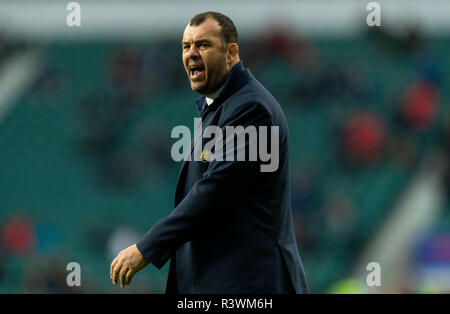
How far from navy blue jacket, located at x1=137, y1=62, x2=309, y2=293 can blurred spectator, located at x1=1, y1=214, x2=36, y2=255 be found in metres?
6.45

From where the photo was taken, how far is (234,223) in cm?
272

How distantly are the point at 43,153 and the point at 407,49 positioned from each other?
5.25m

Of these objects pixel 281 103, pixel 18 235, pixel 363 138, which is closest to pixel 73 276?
pixel 18 235

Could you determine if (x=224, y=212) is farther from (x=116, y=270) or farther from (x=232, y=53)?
(x=232, y=53)

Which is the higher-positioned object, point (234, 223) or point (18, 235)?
point (234, 223)

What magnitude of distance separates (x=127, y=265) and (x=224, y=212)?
1.24 feet

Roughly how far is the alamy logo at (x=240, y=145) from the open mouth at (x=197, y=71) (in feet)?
0.64

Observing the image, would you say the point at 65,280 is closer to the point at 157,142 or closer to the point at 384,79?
the point at 157,142

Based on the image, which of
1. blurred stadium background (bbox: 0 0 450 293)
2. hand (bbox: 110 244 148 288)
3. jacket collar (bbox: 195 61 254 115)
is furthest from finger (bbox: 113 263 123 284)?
blurred stadium background (bbox: 0 0 450 293)

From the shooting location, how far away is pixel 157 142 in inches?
403

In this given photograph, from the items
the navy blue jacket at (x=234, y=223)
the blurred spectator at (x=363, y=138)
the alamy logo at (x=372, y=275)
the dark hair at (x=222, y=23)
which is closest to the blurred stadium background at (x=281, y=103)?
the blurred spectator at (x=363, y=138)

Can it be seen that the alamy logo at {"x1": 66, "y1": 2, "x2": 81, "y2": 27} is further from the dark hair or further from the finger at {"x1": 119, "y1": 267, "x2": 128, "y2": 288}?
the finger at {"x1": 119, "y1": 267, "x2": 128, "y2": 288}

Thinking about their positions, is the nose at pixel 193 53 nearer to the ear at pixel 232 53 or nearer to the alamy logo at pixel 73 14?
the ear at pixel 232 53

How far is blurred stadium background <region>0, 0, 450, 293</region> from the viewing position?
886cm
